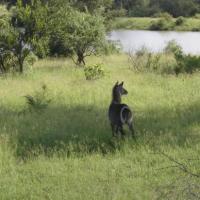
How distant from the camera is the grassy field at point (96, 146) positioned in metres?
5.73

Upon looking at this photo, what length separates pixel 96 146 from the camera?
24.8ft

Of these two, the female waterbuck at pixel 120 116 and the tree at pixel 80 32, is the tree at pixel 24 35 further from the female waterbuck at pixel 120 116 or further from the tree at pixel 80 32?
the female waterbuck at pixel 120 116

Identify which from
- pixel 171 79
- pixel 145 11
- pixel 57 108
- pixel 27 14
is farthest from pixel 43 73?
pixel 145 11

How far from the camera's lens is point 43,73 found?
53.9 ft

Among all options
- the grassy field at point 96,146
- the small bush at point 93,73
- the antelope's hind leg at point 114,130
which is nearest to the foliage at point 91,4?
the small bush at point 93,73

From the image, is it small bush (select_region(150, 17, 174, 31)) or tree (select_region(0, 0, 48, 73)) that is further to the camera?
small bush (select_region(150, 17, 174, 31))

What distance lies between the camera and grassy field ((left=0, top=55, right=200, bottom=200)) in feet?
18.8

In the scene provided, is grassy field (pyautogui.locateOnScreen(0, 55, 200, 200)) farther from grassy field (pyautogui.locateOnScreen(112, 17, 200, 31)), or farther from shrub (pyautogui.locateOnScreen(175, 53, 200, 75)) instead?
grassy field (pyautogui.locateOnScreen(112, 17, 200, 31))

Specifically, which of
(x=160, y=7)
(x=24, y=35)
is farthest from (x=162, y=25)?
(x=24, y=35)

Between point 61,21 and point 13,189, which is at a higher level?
point 61,21

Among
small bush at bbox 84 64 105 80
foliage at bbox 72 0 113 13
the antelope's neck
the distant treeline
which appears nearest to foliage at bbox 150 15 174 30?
the distant treeline

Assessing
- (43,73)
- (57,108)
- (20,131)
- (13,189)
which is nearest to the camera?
(13,189)

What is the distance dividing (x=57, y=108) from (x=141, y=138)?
11.8 feet

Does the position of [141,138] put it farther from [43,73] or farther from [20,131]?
[43,73]
